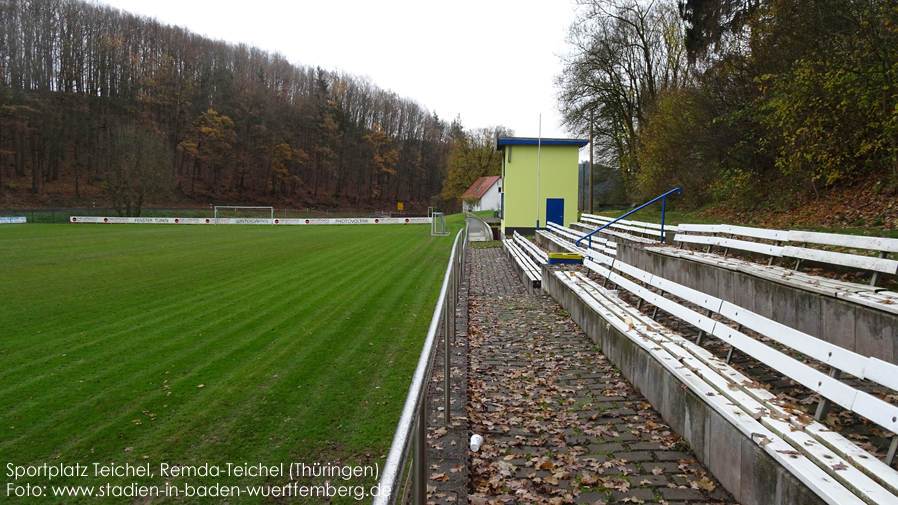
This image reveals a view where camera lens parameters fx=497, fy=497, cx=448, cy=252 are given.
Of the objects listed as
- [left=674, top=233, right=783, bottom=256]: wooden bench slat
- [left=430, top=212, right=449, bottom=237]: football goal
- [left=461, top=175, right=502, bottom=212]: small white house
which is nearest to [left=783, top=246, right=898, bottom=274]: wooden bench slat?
[left=674, top=233, right=783, bottom=256]: wooden bench slat

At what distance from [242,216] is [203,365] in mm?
47622

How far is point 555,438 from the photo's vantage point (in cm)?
403

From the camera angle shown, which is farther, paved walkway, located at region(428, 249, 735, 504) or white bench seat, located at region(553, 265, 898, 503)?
paved walkway, located at region(428, 249, 735, 504)

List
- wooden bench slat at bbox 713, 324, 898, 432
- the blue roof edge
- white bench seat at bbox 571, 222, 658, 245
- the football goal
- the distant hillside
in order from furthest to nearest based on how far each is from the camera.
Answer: the distant hillside, the football goal, the blue roof edge, white bench seat at bbox 571, 222, 658, 245, wooden bench slat at bbox 713, 324, 898, 432

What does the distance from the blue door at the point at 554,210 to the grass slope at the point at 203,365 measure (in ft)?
49.7

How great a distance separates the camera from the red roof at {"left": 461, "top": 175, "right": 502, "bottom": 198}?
229 ft

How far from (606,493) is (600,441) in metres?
0.76

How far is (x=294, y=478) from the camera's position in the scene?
3.72 meters

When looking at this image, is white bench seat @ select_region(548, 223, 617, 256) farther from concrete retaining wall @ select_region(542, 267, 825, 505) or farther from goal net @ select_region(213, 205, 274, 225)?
goal net @ select_region(213, 205, 274, 225)

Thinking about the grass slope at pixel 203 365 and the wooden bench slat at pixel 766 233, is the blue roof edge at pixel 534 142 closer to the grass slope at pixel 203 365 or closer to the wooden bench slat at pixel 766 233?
the grass slope at pixel 203 365

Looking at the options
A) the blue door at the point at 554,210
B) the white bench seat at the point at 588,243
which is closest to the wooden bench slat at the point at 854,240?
the white bench seat at the point at 588,243

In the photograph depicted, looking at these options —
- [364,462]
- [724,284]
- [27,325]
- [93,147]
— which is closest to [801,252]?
[724,284]

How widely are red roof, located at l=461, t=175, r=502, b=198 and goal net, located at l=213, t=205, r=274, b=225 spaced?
28403 millimetres

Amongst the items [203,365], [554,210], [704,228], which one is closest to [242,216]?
[554,210]
